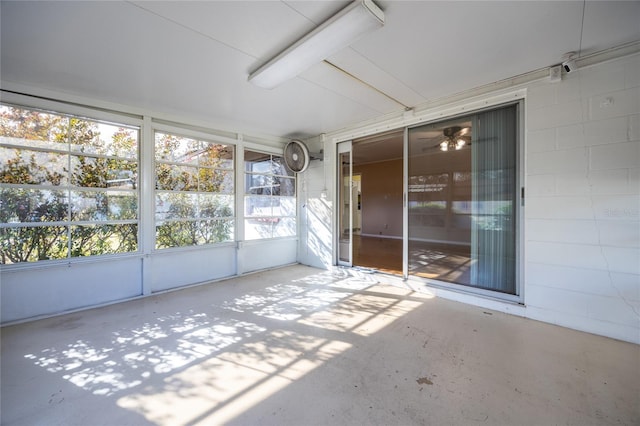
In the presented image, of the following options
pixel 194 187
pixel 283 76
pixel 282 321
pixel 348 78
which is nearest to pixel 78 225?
pixel 194 187

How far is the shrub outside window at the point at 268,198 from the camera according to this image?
4.97m

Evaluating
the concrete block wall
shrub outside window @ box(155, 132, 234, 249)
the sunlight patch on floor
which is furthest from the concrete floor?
shrub outside window @ box(155, 132, 234, 249)

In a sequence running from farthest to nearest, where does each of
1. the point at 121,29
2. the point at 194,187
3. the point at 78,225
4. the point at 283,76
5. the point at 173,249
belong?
1. the point at 194,187
2. the point at 173,249
3. the point at 78,225
4. the point at 283,76
5. the point at 121,29

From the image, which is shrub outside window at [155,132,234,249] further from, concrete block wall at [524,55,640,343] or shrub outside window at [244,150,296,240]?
concrete block wall at [524,55,640,343]

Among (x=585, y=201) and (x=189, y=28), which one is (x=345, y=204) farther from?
(x=189, y=28)

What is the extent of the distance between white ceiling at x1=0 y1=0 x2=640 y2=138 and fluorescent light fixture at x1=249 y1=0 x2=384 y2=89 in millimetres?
75

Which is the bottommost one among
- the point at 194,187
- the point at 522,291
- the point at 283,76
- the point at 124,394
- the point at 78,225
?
the point at 124,394

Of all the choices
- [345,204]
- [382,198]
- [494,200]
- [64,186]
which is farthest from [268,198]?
[382,198]

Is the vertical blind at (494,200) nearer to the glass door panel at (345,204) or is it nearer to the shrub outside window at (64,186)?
the glass door panel at (345,204)

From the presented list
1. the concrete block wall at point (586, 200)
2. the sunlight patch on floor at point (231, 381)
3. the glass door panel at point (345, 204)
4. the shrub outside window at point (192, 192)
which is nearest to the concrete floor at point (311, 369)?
the sunlight patch on floor at point (231, 381)

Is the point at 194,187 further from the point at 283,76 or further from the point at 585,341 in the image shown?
the point at 585,341

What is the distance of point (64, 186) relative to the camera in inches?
126

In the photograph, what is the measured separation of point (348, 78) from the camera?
9.59ft

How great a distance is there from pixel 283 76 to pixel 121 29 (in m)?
1.37
